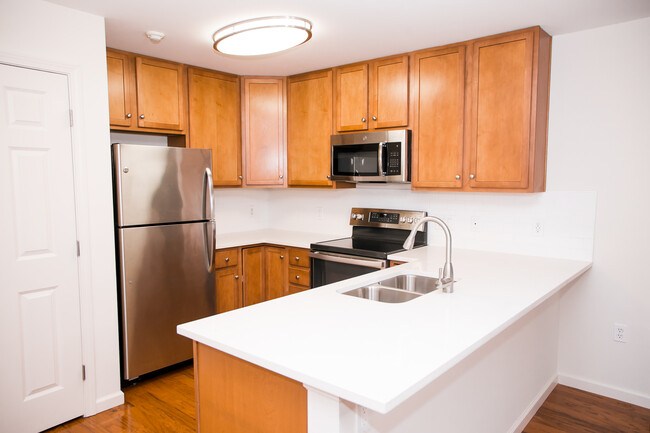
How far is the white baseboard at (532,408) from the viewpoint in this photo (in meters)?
2.32

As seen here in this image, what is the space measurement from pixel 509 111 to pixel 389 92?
899mm

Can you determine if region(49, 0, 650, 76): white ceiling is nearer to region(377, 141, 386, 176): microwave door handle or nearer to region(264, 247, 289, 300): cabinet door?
region(377, 141, 386, 176): microwave door handle

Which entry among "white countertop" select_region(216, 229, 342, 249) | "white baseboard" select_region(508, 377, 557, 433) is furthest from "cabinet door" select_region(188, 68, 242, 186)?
"white baseboard" select_region(508, 377, 557, 433)

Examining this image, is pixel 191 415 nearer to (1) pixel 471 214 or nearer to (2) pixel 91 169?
(2) pixel 91 169

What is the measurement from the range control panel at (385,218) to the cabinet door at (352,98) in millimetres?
728

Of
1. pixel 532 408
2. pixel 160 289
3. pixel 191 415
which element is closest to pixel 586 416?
pixel 532 408

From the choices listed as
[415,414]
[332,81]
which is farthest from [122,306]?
[332,81]

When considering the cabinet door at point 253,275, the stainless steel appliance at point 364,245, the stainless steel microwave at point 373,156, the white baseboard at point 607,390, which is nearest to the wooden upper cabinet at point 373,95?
the stainless steel microwave at point 373,156

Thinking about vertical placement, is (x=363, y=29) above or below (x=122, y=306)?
above

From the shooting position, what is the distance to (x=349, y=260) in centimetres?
310

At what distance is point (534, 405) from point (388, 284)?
4.15 feet

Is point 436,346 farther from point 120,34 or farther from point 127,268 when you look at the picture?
point 120,34

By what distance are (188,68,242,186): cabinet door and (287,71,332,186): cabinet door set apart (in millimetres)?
477

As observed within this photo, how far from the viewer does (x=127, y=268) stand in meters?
2.77
